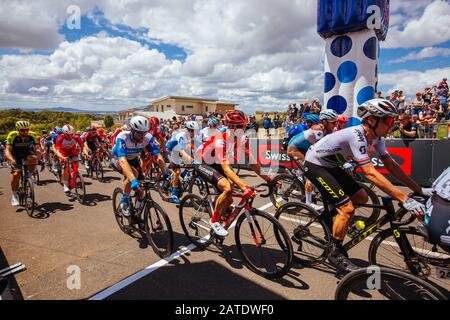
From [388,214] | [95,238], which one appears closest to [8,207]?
[95,238]

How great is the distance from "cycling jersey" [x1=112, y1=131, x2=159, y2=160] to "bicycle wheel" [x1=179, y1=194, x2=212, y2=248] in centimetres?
124

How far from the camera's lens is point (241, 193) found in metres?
3.73

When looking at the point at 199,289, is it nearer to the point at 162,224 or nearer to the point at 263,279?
the point at 263,279

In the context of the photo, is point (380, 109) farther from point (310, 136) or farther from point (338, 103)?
point (338, 103)

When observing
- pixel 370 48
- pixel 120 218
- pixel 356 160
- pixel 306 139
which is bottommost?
pixel 120 218

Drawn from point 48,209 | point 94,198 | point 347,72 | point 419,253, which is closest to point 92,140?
point 94,198

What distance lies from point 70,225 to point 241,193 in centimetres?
399

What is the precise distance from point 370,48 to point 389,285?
9817 mm

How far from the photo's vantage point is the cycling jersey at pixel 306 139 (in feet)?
19.5

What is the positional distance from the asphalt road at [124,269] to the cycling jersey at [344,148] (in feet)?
4.99

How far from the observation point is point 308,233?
3875 millimetres

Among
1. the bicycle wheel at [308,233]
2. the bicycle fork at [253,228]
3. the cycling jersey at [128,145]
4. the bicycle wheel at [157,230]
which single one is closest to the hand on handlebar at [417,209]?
the bicycle wheel at [308,233]

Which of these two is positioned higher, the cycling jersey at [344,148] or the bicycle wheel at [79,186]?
the cycling jersey at [344,148]

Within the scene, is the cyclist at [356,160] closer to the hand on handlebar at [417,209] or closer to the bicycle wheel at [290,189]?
the hand on handlebar at [417,209]
